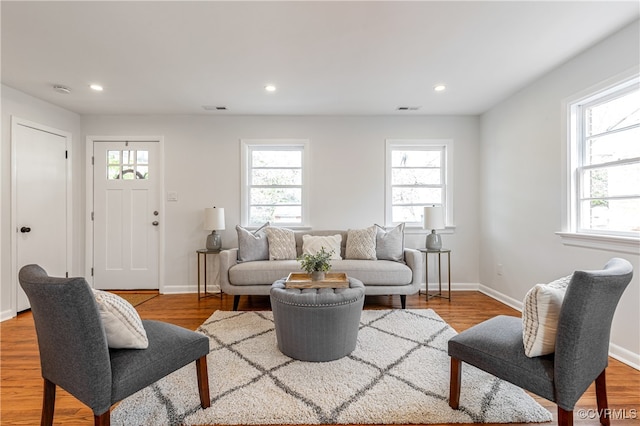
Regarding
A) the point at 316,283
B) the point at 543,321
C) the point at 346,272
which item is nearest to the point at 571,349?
the point at 543,321

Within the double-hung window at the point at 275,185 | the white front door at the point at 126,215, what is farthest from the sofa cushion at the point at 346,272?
the white front door at the point at 126,215

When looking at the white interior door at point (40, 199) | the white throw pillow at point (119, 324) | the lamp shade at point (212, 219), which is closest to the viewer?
the white throw pillow at point (119, 324)

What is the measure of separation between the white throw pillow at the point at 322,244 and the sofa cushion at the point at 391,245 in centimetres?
51

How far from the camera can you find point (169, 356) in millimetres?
1435

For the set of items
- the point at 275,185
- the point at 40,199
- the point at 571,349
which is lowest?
the point at 571,349

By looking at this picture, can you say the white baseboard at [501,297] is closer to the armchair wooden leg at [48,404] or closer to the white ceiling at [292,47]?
the white ceiling at [292,47]

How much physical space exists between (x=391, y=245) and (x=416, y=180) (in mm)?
1202

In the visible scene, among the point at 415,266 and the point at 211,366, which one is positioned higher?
the point at 415,266

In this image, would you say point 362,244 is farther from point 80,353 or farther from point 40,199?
point 40,199

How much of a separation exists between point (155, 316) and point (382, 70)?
11.3 ft

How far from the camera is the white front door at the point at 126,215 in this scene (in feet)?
13.3

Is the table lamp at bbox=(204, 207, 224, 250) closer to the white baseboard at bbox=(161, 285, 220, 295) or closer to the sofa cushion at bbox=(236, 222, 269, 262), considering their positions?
the sofa cushion at bbox=(236, 222, 269, 262)

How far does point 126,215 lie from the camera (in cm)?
406

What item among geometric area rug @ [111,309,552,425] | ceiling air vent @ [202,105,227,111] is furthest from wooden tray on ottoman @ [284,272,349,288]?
ceiling air vent @ [202,105,227,111]
